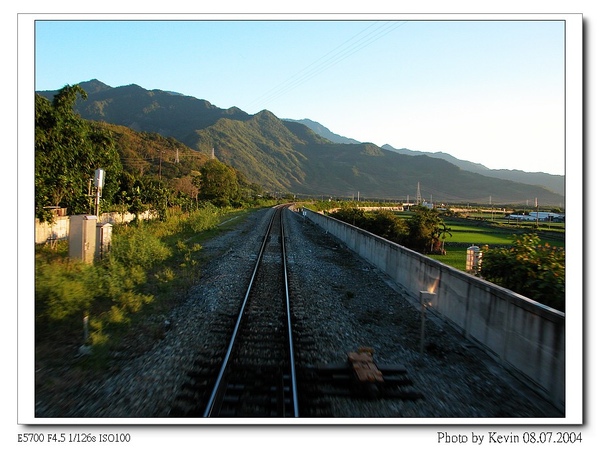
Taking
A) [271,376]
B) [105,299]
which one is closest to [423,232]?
[105,299]

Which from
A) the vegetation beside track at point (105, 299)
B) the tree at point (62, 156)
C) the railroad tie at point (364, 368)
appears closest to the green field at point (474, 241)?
the vegetation beside track at point (105, 299)

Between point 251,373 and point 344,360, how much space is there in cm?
148

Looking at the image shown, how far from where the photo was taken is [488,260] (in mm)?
8500

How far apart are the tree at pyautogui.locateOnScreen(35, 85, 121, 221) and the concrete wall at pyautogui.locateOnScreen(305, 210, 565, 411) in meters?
14.5

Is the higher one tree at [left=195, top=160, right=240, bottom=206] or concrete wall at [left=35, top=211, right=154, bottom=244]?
tree at [left=195, top=160, right=240, bottom=206]

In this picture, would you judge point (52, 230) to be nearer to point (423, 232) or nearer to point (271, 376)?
point (271, 376)

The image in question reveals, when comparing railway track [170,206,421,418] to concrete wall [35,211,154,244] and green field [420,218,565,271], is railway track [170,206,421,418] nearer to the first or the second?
concrete wall [35,211,154,244]

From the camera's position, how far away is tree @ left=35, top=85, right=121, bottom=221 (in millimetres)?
17047

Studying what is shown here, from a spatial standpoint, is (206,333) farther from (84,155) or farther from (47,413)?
(84,155)

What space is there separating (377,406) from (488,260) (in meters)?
4.93

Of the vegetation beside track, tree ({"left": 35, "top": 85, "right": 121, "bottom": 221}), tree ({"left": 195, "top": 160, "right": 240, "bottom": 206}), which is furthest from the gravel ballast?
tree ({"left": 195, "top": 160, "right": 240, "bottom": 206})

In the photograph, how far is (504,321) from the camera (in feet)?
20.1

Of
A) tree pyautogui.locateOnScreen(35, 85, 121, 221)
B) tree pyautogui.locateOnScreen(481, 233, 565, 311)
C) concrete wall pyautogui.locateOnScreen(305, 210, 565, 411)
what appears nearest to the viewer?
concrete wall pyautogui.locateOnScreen(305, 210, 565, 411)
